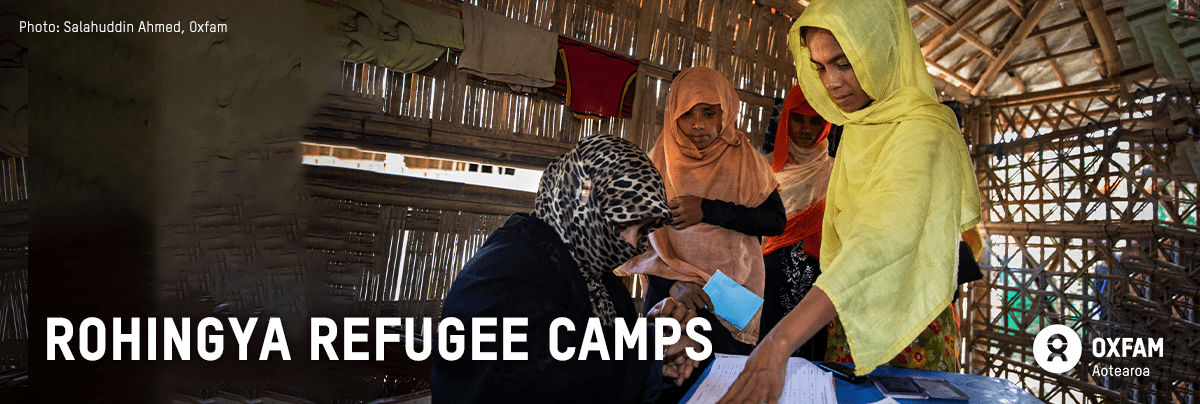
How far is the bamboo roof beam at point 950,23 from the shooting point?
195 inches

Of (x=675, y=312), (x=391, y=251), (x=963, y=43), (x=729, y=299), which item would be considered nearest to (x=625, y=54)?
(x=391, y=251)

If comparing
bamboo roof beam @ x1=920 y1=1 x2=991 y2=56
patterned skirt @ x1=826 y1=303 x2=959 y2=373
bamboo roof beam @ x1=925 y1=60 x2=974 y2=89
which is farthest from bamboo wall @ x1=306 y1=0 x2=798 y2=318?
bamboo roof beam @ x1=925 y1=60 x2=974 y2=89

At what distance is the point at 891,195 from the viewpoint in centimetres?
120

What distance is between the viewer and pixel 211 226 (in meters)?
2.04

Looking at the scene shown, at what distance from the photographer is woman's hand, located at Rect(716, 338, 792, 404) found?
3.68 ft

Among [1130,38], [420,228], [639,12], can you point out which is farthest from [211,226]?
[1130,38]

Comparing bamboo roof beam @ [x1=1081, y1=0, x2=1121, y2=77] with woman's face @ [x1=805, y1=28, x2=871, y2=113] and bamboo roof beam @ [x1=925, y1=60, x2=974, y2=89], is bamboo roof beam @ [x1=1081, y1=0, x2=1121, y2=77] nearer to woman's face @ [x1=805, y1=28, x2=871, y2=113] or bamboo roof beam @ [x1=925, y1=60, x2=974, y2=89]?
bamboo roof beam @ [x1=925, y1=60, x2=974, y2=89]

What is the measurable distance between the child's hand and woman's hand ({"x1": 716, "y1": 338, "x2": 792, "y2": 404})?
939 millimetres

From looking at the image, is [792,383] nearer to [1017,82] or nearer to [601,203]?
[601,203]

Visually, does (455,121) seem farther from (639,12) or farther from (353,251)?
(639,12)

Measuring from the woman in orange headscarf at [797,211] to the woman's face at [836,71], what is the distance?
0.73m

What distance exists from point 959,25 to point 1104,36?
1.09 metres

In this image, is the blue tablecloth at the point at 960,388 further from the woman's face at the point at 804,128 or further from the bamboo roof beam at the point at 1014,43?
the bamboo roof beam at the point at 1014,43

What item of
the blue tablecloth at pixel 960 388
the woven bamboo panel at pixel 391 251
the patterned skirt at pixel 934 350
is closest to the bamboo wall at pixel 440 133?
the woven bamboo panel at pixel 391 251
